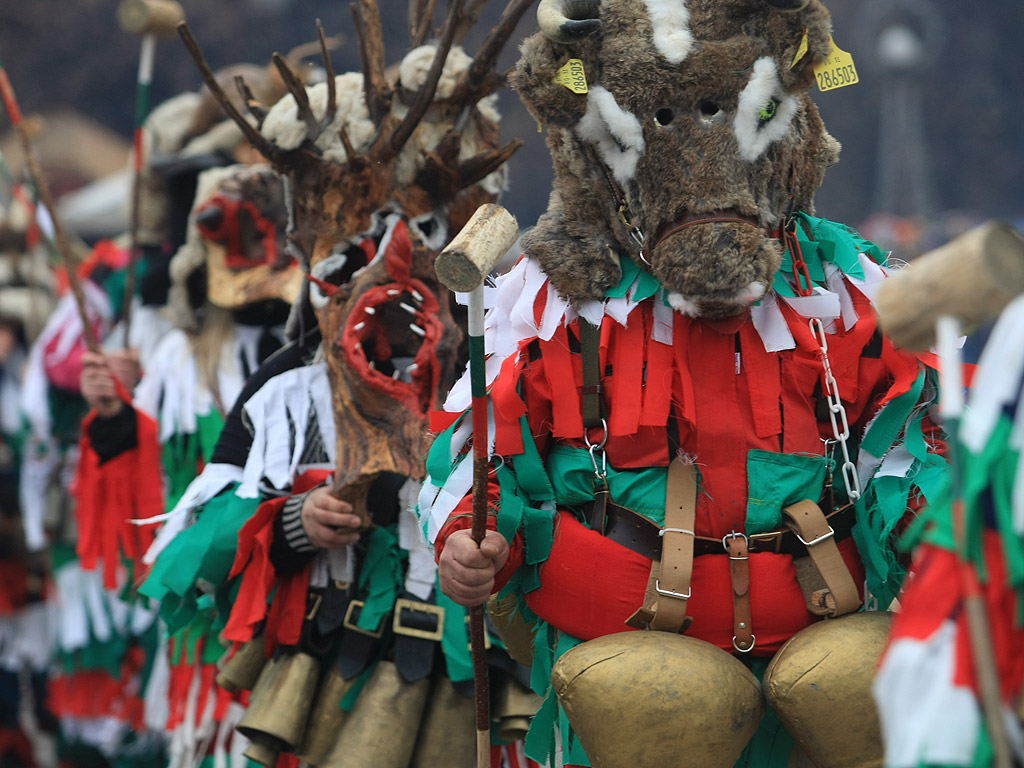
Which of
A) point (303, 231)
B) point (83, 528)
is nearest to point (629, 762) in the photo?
point (303, 231)

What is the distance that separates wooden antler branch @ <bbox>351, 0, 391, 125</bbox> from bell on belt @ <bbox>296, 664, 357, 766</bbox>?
1373mm

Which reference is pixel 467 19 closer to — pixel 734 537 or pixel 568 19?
pixel 568 19

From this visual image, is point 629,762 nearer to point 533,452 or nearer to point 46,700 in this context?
point 533,452

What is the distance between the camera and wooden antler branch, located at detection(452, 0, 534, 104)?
3.08m

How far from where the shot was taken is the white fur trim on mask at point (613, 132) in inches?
94.0

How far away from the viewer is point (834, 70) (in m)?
2.45

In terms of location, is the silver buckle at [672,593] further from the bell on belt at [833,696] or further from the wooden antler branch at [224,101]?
the wooden antler branch at [224,101]

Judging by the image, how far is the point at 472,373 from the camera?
2273 millimetres

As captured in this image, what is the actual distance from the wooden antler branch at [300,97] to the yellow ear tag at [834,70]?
4.19 ft

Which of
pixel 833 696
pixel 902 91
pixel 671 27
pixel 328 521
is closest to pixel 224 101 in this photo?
pixel 328 521

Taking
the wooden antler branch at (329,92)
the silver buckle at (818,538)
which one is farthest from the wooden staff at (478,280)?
the wooden antler branch at (329,92)

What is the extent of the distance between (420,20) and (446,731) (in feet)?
6.02

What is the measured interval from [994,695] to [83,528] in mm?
3516

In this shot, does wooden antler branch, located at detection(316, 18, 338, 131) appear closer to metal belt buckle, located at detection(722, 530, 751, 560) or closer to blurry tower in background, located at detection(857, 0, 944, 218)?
metal belt buckle, located at detection(722, 530, 751, 560)
